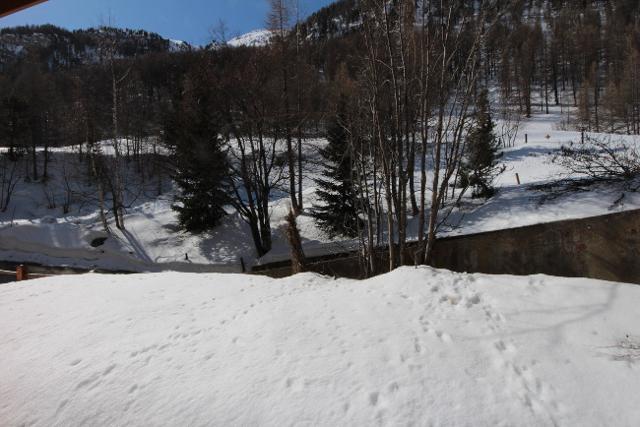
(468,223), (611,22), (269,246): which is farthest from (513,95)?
(269,246)

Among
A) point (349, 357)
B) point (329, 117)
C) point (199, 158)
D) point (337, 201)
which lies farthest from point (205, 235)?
point (349, 357)

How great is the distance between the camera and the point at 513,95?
53344 millimetres

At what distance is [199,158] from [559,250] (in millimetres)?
14976

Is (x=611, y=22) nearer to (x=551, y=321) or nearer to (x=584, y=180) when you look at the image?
(x=584, y=180)

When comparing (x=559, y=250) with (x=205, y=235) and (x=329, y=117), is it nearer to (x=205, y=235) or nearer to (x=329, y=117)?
(x=329, y=117)

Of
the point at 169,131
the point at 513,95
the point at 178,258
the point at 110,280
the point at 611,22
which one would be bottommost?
the point at 178,258

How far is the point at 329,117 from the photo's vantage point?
16438 millimetres

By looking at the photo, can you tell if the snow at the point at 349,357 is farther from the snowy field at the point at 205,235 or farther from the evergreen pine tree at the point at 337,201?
the evergreen pine tree at the point at 337,201

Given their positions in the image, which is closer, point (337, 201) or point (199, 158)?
point (337, 201)

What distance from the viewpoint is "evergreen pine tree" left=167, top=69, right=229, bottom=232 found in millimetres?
17250

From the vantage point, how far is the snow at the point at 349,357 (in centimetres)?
262

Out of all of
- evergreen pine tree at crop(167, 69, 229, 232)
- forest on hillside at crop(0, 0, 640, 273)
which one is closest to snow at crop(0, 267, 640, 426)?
forest on hillside at crop(0, 0, 640, 273)

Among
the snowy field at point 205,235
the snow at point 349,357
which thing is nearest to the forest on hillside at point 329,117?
the snowy field at point 205,235

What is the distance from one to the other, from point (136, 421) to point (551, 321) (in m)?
3.90
